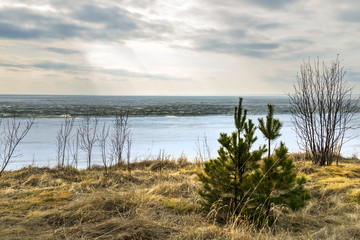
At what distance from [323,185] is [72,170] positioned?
6004 mm

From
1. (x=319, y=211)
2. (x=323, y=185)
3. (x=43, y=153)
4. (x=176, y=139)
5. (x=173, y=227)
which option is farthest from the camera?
(x=176, y=139)

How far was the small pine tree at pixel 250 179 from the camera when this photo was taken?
3.45 metres

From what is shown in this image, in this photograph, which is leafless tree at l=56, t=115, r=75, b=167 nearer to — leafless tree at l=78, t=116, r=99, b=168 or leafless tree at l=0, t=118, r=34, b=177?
leafless tree at l=78, t=116, r=99, b=168

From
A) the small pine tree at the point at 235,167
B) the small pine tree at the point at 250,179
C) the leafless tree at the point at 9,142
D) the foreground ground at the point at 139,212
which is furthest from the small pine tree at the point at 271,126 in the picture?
the leafless tree at the point at 9,142

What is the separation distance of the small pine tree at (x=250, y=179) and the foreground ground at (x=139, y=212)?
0.25 m

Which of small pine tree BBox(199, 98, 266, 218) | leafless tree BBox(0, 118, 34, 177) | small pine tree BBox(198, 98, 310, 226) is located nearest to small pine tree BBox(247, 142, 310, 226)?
small pine tree BBox(198, 98, 310, 226)

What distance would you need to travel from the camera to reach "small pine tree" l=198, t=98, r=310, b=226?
3451mm

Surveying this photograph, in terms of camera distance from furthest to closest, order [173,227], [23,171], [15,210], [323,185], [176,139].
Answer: [176,139] → [23,171] → [323,185] → [15,210] → [173,227]

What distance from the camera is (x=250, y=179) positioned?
138 inches

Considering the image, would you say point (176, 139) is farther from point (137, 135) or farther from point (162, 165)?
point (162, 165)

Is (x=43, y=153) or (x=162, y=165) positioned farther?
(x=43, y=153)

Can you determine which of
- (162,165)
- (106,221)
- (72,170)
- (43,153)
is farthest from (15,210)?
(43,153)

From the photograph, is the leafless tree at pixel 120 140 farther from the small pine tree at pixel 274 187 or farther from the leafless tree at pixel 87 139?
the small pine tree at pixel 274 187

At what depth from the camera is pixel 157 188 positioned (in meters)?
5.15
